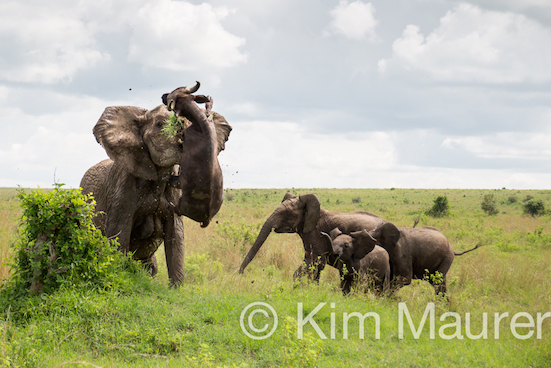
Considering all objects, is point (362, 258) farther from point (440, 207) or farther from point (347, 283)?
point (440, 207)

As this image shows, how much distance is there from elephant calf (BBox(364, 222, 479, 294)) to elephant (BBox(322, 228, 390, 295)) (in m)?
0.42

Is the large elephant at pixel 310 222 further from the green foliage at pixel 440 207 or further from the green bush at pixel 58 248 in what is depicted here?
the green foliage at pixel 440 207

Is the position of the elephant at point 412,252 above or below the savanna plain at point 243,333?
above

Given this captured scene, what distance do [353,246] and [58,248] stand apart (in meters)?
4.99

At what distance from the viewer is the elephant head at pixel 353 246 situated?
902 centimetres

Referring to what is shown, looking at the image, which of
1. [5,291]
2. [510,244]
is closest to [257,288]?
[5,291]

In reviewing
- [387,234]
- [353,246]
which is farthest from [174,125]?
[387,234]

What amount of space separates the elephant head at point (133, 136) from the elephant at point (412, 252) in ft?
15.3

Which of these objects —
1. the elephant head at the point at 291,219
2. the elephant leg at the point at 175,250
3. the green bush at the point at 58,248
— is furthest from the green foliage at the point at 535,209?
the green bush at the point at 58,248

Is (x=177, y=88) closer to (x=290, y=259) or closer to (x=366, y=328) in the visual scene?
(x=366, y=328)

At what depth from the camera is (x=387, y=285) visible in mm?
9227

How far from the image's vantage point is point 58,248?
21.3 ft

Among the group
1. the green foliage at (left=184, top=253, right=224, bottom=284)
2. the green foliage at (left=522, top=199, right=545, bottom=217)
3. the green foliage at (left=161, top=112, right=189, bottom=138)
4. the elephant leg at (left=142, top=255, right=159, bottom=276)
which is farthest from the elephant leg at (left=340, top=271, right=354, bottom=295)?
the green foliage at (left=522, top=199, right=545, bottom=217)

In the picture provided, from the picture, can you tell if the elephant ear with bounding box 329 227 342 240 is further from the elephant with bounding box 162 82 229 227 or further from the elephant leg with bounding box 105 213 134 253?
the elephant with bounding box 162 82 229 227
